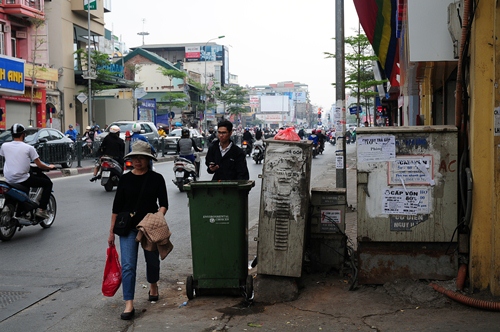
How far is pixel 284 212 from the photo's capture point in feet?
21.5

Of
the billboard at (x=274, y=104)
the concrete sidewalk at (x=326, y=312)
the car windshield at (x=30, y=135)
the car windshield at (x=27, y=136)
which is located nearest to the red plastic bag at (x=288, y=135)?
the concrete sidewalk at (x=326, y=312)

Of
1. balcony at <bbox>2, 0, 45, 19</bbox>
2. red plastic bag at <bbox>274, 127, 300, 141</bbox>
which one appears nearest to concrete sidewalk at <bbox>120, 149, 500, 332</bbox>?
red plastic bag at <bbox>274, 127, 300, 141</bbox>

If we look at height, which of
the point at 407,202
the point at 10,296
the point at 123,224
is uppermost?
the point at 407,202

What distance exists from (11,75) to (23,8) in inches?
194

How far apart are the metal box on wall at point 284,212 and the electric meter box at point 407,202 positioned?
62cm

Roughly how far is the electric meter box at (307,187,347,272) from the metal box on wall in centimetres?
85

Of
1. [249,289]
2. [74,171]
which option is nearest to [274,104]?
[74,171]

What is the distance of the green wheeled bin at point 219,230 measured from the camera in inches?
258

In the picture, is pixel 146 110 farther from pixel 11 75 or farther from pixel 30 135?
pixel 30 135

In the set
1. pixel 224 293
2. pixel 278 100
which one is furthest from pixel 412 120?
pixel 278 100

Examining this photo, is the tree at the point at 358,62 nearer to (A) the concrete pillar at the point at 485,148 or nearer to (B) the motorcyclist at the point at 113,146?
(B) the motorcyclist at the point at 113,146

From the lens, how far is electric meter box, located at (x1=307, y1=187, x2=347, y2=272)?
7355 mm

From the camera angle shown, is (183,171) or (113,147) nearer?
(113,147)

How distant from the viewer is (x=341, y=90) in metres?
11.7
